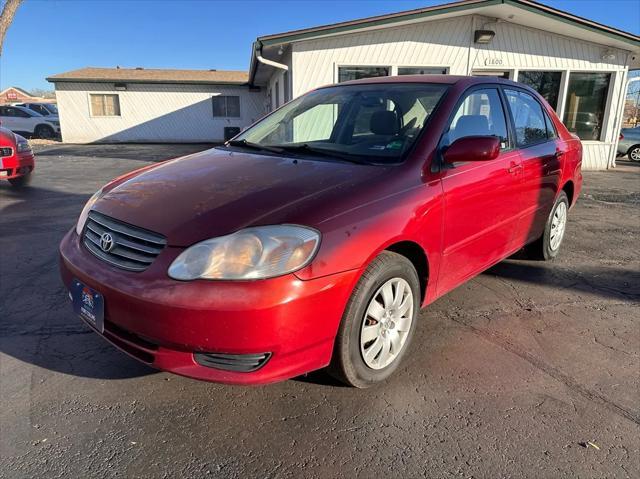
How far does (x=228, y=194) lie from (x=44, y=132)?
2707cm

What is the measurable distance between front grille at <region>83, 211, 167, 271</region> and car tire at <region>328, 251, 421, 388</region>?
3.11 ft

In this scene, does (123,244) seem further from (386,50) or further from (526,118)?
(386,50)

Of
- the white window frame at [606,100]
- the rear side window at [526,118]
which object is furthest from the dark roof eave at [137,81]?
the rear side window at [526,118]

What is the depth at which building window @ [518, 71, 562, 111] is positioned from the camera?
12.0 m

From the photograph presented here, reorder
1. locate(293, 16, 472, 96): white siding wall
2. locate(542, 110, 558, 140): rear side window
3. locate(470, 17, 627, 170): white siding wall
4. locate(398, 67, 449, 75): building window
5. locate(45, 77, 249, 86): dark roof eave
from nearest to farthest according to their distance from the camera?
locate(542, 110, 558, 140): rear side window, locate(293, 16, 472, 96): white siding wall, locate(398, 67, 449, 75): building window, locate(470, 17, 627, 170): white siding wall, locate(45, 77, 249, 86): dark roof eave

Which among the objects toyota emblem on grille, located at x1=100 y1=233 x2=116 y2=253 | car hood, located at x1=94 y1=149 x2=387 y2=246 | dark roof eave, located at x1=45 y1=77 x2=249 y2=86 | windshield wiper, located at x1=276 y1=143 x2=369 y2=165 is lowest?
toyota emblem on grille, located at x1=100 y1=233 x2=116 y2=253

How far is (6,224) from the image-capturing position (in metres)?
5.93

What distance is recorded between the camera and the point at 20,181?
8.52 m

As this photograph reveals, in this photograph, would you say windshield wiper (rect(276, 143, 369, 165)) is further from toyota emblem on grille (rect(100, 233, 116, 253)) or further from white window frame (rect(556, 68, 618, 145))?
white window frame (rect(556, 68, 618, 145))

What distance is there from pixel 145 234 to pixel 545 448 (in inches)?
82.5

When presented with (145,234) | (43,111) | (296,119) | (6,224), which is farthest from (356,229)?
(43,111)

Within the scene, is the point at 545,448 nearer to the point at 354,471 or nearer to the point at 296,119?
the point at 354,471

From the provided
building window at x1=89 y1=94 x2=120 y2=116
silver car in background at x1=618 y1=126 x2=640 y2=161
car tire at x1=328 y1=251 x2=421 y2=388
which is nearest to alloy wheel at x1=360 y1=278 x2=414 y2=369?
car tire at x1=328 y1=251 x2=421 y2=388

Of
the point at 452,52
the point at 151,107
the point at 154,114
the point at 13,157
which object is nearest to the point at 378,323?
the point at 13,157
